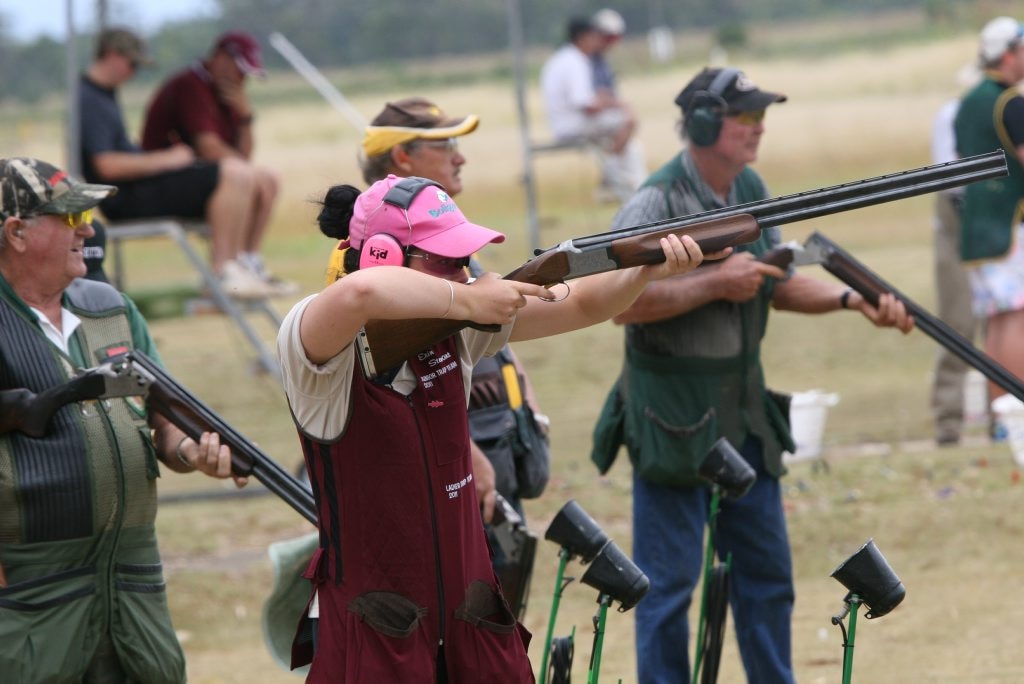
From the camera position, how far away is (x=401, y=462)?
11.2ft

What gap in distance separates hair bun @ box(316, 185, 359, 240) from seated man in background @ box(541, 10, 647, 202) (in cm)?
1231

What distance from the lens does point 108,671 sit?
14.1 ft

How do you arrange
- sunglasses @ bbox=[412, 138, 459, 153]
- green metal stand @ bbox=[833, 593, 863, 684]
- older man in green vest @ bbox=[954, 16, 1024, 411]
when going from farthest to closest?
older man in green vest @ bbox=[954, 16, 1024, 411] < sunglasses @ bbox=[412, 138, 459, 153] < green metal stand @ bbox=[833, 593, 863, 684]

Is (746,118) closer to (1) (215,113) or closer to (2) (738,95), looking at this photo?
(2) (738,95)

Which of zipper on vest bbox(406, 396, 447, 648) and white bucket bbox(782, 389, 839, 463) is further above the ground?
zipper on vest bbox(406, 396, 447, 648)

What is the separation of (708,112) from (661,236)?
1567 mm

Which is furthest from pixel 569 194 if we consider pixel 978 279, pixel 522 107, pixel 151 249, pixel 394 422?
pixel 394 422

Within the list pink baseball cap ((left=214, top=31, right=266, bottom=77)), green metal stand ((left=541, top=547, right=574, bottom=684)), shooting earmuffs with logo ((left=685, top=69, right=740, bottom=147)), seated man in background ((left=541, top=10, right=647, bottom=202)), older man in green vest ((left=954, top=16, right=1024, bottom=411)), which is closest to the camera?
green metal stand ((left=541, top=547, right=574, bottom=684))

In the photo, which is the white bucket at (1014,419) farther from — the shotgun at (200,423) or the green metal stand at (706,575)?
the shotgun at (200,423)

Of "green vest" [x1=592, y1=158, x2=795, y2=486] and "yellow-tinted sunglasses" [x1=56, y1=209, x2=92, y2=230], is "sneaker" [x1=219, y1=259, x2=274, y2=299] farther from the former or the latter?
"yellow-tinted sunglasses" [x1=56, y1=209, x2=92, y2=230]

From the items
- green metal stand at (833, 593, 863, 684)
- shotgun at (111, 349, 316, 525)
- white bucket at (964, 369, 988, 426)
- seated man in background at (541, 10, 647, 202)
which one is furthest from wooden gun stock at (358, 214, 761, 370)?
seated man in background at (541, 10, 647, 202)

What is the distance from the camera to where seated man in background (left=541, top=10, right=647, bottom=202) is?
1585 centimetres

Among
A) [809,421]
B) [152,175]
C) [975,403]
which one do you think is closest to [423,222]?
[809,421]

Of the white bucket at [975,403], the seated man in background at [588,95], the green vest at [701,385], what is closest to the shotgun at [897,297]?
the green vest at [701,385]
